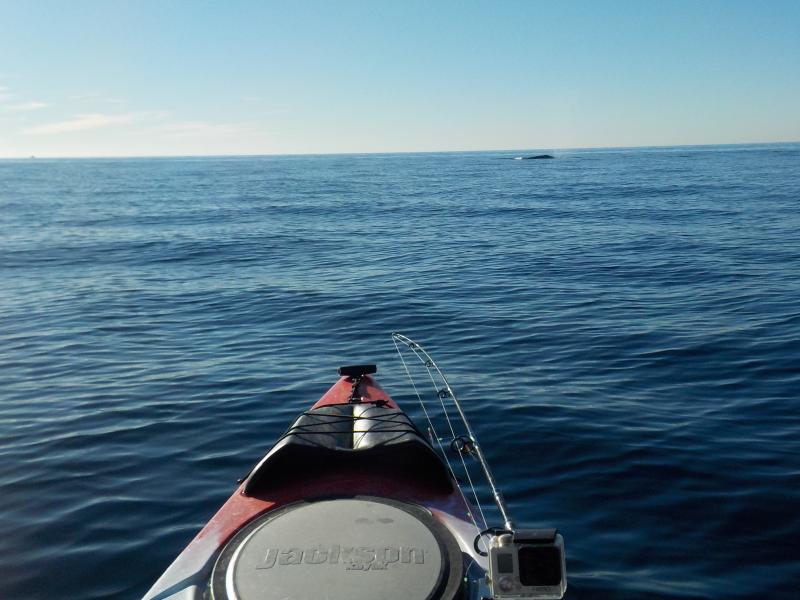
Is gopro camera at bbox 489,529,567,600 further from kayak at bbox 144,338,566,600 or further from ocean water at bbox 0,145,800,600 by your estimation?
ocean water at bbox 0,145,800,600

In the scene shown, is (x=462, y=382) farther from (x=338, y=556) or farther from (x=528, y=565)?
(x=528, y=565)

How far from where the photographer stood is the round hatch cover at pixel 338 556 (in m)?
4.19

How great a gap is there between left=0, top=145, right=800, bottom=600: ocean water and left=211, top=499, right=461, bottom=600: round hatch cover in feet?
6.53

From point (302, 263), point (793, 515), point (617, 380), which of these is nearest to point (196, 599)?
point (793, 515)

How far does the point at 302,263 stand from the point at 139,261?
5.61m

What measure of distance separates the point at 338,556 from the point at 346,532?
274 millimetres

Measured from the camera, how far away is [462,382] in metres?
11.2

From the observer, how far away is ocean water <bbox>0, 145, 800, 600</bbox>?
672 cm

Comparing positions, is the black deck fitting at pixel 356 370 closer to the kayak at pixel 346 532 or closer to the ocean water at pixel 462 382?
the ocean water at pixel 462 382

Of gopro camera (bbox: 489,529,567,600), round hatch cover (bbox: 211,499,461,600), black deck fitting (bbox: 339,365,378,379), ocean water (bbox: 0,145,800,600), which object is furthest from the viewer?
black deck fitting (bbox: 339,365,378,379)

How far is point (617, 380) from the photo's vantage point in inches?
431

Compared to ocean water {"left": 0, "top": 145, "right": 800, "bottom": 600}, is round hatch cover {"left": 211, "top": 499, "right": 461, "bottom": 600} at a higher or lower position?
higher

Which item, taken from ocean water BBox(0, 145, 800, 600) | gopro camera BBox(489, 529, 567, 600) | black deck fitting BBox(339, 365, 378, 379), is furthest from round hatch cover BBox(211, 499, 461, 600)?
black deck fitting BBox(339, 365, 378, 379)

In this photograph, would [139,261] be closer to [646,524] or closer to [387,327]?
[387,327]
